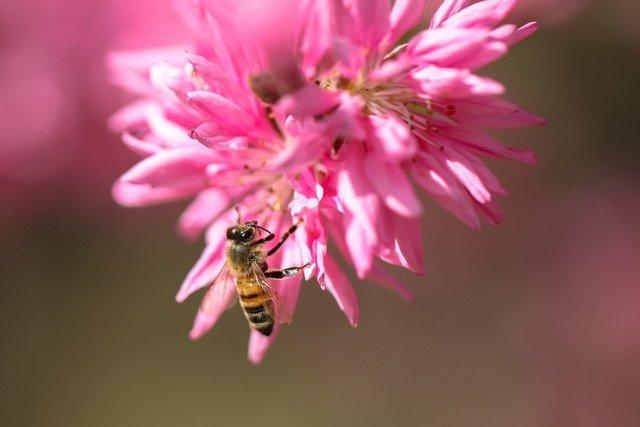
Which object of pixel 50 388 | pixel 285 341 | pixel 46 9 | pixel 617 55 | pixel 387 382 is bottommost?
pixel 387 382

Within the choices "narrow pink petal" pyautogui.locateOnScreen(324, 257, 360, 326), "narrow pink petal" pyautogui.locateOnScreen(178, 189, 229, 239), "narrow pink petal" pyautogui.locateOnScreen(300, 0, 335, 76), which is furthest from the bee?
"narrow pink petal" pyautogui.locateOnScreen(300, 0, 335, 76)

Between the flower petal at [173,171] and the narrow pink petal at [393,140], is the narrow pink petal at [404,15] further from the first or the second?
the flower petal at [173,171]

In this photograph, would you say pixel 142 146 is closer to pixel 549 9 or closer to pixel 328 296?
pixel 549 9

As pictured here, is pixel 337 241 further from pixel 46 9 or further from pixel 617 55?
pixel 617 55

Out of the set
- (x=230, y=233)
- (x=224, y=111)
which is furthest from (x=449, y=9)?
(x=230, y=233)

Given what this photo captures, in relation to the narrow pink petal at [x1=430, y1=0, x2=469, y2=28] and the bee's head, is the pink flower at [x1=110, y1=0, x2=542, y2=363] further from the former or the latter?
the bee's head

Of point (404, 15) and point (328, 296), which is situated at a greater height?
point (404, 15)

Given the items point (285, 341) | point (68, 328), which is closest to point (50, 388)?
point (68, 328)
